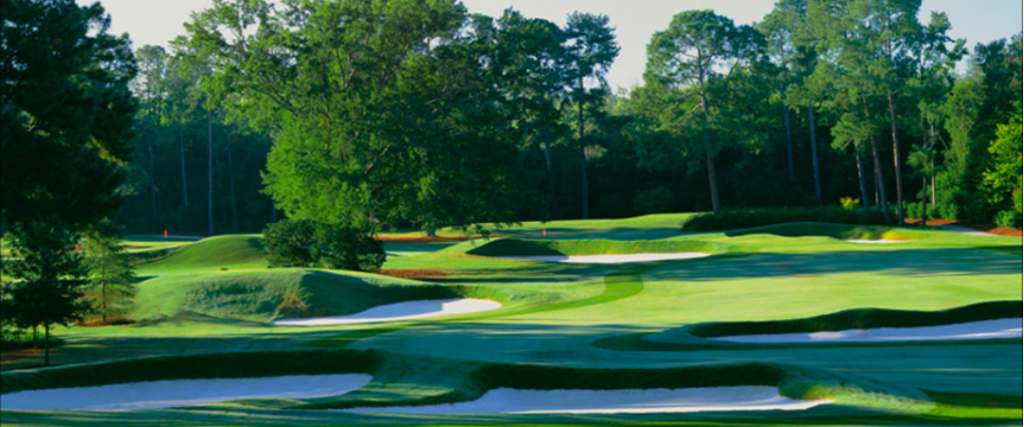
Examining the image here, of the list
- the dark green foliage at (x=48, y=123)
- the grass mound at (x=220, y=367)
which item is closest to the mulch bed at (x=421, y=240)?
the dark green foliage at (x=48, y=123)

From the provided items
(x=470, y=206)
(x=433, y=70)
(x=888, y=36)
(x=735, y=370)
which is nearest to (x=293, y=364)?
(x=735, y=370)

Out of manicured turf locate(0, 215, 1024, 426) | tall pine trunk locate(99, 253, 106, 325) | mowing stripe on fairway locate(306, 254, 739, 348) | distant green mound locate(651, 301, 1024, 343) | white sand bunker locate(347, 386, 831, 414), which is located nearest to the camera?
manicured turf locate(0, 215, 1024, 426)

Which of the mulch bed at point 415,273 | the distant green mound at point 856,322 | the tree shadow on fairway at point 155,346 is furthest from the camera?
the mulch bed at point 415,273

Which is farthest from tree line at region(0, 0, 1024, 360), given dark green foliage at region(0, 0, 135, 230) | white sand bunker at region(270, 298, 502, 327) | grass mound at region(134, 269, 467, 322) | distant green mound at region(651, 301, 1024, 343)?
distant green mound at region(651, 301, 1024, 343)

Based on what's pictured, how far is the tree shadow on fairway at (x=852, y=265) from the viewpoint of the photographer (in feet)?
91.4

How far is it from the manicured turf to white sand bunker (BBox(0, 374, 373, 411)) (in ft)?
0.80

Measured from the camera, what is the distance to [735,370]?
12359mm

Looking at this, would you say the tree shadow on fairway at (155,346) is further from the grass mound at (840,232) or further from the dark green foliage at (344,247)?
the grass mound at (840,232)

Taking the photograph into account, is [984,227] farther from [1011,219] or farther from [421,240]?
[421,240]

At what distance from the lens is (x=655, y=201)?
2758 inches

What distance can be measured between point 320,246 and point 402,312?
29.0 feet

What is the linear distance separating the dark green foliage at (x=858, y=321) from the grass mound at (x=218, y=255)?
26.5 m

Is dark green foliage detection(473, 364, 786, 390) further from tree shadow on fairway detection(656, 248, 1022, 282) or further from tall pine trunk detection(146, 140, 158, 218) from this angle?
tall pine trunk detection(146, 140, 158, 218)

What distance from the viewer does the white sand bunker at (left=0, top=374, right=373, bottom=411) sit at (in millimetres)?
12461
